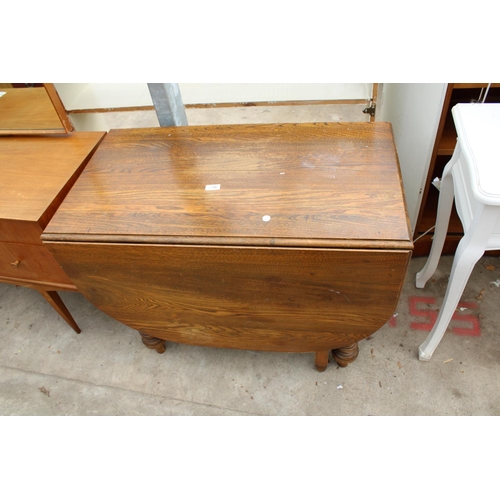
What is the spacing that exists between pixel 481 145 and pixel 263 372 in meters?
0.97

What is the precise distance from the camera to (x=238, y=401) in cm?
133

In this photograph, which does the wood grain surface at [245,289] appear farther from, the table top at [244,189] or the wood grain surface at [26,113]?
the wood grain surface at [26,113]

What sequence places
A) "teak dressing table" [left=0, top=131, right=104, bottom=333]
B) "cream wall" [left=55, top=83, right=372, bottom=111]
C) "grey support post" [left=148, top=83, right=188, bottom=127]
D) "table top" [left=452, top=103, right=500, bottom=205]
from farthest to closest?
"cream wall" [left=55, top=83, right=372, bottom=111] < "grey support post" [left=148, top=83, right=188, bottom=127] < "teak dressing table" [left=0, top=131, right=104, bottom=333] < "table top" [left=452, top=103, right=500, bottom=205]

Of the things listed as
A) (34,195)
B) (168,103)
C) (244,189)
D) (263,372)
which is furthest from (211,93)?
(263,372)

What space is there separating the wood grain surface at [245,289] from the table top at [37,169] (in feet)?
0.68

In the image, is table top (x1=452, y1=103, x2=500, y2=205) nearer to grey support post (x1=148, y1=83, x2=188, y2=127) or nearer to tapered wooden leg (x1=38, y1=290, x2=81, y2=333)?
grey support post (x1=148, y1=83, x2=188, y2=127)

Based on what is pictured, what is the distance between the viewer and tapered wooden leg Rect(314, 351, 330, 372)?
128 cm

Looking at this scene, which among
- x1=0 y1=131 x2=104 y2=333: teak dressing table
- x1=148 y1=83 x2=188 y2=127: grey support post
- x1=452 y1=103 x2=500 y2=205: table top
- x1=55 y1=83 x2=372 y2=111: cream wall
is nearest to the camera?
x1=452 y1=103 x2=500 y2=205: table top

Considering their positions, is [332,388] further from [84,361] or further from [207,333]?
[84,361]

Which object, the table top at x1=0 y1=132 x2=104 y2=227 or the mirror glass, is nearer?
the table top at x1=0 y1=132 x2=104 y2=227

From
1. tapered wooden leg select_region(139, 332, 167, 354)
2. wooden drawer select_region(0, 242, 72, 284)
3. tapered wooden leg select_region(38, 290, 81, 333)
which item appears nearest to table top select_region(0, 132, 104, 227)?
wooden drawer select_region(0, 242, 72, 284)

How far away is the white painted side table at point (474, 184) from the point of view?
858 millimetres

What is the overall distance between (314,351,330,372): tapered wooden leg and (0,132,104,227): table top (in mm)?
947

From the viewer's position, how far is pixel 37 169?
1.26 m
